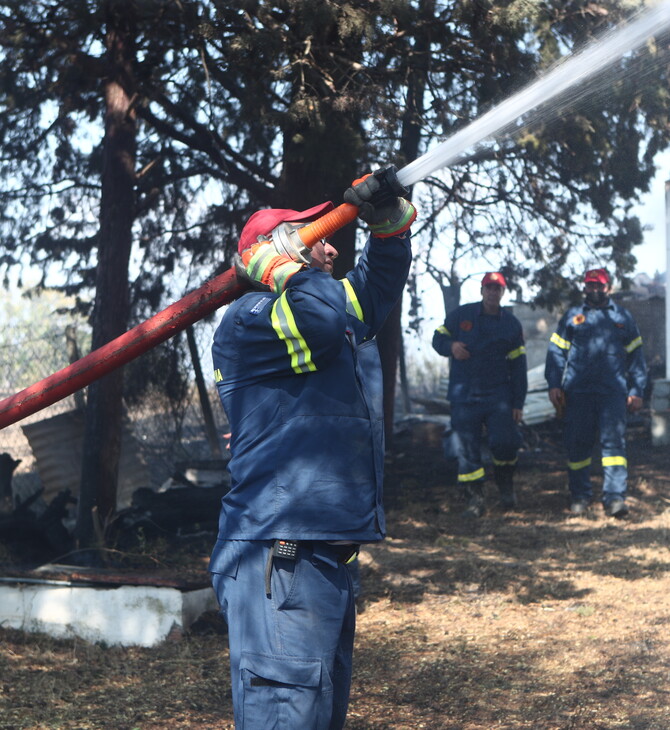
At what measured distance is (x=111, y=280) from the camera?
267 inches

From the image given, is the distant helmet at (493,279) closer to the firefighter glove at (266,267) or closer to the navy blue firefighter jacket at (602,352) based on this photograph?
the navy blue firefighter jacket at (602,352)

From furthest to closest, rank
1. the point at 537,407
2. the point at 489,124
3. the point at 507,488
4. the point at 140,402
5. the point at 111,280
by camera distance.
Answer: the point at 537,407, the point at 140,402, the point at 507,488, the point at 111,280, the point at 489,124

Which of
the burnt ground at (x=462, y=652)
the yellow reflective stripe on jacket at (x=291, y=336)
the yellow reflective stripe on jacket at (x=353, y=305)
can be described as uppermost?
the yellow reflective stripe on jacket at (x=353, y=305)

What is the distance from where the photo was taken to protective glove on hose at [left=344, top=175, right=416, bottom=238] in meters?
2.77

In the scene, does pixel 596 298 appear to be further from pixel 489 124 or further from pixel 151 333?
pixel 151 333

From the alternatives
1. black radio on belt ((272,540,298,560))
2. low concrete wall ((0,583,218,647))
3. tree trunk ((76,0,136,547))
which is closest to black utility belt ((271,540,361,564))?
black radio on belt ((272,540,298,560))

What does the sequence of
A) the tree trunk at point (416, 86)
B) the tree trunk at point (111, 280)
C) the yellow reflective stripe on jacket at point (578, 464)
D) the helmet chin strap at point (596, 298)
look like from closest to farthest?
the tree trunk at point (416, 86), the tree trunk at point (111, 280), the helmet chin strap at point (596, 298), the yellow reflective stripe on jacket at point (578, 464)

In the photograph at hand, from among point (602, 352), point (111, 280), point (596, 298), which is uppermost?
point (111, 280)

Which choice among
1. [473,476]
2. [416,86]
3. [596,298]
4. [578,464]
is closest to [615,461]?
[578,464]

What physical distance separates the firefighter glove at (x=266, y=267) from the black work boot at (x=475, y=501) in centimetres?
557

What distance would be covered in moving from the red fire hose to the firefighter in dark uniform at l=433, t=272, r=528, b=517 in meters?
5.17

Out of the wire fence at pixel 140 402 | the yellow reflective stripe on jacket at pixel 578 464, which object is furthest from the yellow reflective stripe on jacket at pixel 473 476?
the wire fence at pixel 140 402

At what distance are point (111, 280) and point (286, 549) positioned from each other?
4694mm

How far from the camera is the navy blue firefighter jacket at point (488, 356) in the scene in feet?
26.3
